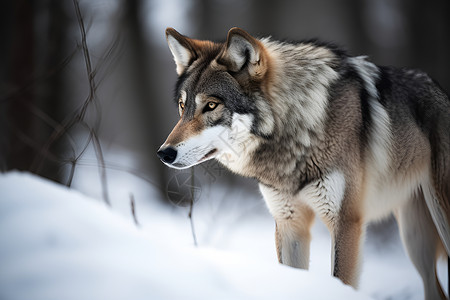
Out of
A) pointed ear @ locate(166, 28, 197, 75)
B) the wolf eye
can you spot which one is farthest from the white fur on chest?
pointed ear @ locate(166, 28, 197, 75)

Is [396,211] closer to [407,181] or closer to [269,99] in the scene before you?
[407,181]

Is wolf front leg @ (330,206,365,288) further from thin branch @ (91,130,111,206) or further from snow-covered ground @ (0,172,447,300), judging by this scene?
thin branch @ (91,130,111,206)

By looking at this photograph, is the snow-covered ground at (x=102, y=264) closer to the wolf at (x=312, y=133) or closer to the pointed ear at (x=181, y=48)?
the wolf at (x=312, y=133)

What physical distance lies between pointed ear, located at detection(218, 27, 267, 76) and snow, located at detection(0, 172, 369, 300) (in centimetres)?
139

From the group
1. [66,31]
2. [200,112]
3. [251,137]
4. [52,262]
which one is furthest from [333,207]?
[66,31]

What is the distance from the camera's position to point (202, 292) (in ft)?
4.00

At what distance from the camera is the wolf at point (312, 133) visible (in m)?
2.42

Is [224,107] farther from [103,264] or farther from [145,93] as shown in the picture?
[145,93]

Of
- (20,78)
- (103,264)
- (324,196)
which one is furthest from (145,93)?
(103,264)

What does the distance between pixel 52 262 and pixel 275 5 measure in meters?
7.93

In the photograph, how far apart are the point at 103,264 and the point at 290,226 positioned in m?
1.80

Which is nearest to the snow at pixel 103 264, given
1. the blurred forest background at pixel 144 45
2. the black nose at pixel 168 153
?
the black nose at pixel 168 153

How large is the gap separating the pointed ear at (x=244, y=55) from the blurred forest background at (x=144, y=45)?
2428 millimetres

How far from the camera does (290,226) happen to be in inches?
107
